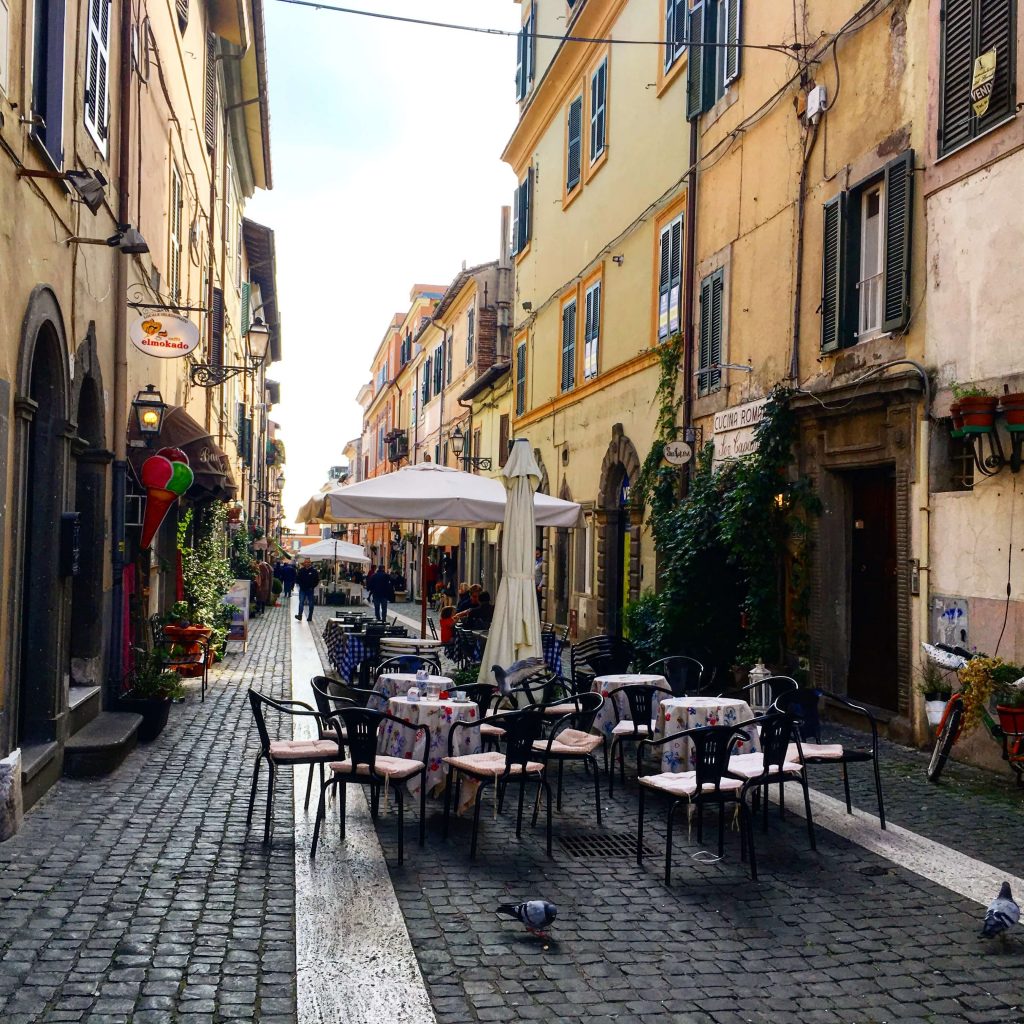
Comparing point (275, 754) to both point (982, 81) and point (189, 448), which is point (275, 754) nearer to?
point (189, 448)

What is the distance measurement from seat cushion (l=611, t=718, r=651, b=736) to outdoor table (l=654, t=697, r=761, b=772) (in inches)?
15.8

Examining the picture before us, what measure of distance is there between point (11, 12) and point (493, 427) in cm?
2523

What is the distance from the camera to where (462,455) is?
1329 inches

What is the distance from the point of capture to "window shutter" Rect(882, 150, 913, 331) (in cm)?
999

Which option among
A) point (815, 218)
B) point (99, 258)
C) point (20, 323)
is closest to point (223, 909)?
point (20, 323)

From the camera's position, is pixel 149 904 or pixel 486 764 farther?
pixel 486 764

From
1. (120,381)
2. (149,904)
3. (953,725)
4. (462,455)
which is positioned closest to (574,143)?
(462,455)

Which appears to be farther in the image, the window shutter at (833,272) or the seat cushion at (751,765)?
the window shutter at (833,272)

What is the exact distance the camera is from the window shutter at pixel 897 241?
32.8ft

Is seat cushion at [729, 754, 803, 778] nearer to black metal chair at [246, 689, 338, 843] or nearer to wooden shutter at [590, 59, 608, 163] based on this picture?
black metal chair at [246, 689, 338, 843]

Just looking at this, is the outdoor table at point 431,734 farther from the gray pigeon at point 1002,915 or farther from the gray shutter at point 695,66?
the gray shutter at point 695,66

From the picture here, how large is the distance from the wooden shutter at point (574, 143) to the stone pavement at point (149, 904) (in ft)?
52.5

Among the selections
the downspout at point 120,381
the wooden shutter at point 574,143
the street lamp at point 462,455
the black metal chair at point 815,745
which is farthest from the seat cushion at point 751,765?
the street lamp at point 462,455

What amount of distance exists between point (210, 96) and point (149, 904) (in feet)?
54.8
